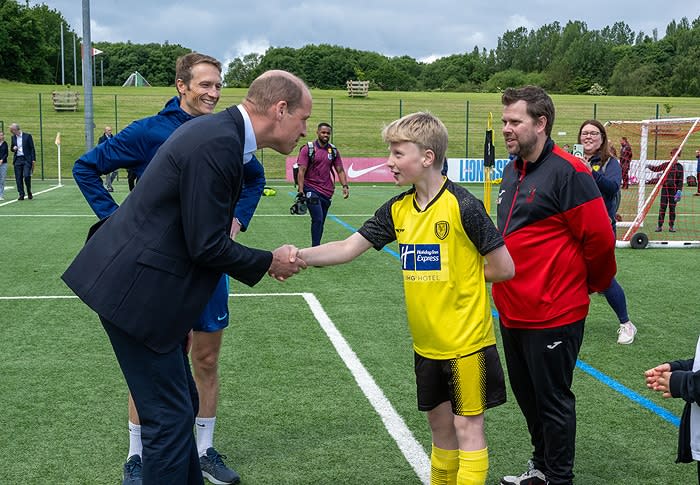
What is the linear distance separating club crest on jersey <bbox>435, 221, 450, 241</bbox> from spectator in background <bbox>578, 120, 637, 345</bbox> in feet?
10.3

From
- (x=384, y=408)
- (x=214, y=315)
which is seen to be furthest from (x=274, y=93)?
(x=384, y=408)

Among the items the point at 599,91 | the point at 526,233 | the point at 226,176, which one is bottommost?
the point at 526,233

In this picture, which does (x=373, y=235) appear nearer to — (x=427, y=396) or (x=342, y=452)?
(x=427, y=396)

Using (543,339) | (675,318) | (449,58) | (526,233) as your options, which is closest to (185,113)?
(526,233)

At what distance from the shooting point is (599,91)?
338 feet

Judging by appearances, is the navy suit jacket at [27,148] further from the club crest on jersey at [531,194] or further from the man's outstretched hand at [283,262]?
the club crest on jersey at [531,194]

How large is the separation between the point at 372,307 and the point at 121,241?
597cm

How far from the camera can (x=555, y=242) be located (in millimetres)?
4027

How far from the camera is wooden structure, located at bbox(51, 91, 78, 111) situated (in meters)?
52.2

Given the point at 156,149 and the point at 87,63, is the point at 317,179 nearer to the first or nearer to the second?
the point at 156,149

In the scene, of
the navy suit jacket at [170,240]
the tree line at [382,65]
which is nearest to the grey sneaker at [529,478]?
the navy suit jacket at [170,240]

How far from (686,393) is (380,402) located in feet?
9.52

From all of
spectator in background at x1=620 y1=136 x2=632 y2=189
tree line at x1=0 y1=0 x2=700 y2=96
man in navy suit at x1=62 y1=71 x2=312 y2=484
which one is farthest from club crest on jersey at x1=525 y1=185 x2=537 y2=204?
tree line at x1=0 y1=0 x2=700 y2=96

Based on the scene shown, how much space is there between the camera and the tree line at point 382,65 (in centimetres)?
9781
